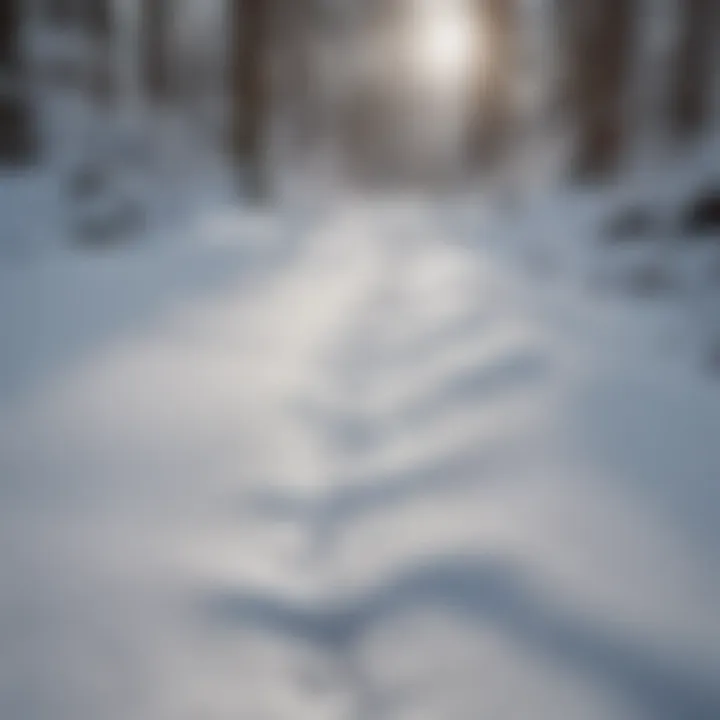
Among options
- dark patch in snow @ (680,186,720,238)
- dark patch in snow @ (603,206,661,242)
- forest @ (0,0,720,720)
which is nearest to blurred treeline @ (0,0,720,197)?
forest @ (0,0,720,720)

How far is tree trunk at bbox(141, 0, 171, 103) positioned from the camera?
37.6 feet

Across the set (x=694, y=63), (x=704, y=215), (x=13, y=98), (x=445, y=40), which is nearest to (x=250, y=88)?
(x=13, y=98)

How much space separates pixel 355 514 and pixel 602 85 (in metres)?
9.12

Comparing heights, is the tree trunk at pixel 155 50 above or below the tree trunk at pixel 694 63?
above

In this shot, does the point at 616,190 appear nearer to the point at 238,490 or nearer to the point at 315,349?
the point at 315,349

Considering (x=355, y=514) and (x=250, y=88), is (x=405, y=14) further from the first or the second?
(x=355, y=514)

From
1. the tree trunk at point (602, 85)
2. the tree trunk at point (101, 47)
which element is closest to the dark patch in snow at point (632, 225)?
the tree trunk at point (602, 85)

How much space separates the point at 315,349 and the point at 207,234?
2.39 metres

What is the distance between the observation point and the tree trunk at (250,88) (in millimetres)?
7695

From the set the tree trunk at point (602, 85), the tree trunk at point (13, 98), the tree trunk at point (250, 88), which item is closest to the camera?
the tree trunk at point (13, 98)

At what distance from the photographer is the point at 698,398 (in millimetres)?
2213

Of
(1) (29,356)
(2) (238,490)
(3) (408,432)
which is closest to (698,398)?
(3) (408,432)

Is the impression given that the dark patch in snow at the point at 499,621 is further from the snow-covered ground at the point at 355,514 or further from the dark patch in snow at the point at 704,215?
the dark patch in snow at the point at 704,215

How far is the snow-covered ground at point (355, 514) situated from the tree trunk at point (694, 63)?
781 cm
